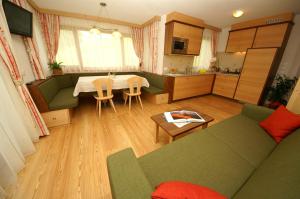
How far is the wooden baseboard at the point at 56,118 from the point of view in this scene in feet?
7.22

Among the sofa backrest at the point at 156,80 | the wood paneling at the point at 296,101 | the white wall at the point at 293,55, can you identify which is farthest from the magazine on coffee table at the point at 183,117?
the white wall at the point at 293,55

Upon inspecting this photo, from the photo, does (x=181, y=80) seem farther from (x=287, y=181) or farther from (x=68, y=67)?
(x=68, y=67)

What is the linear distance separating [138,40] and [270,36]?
3.82 meters

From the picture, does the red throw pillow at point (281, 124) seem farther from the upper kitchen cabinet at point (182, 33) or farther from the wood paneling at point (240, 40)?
the wood paneling at point (240, 40)

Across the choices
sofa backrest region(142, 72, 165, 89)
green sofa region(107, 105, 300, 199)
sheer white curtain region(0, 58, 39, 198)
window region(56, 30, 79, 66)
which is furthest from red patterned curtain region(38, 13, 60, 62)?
green sofa region(107, 105, 300, 199)

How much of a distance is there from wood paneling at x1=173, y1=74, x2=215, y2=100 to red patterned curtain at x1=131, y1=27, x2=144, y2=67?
1.80 m

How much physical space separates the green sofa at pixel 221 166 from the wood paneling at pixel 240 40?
3.25 m

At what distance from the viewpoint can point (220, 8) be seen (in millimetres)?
2703

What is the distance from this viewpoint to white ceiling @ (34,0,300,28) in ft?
8.05

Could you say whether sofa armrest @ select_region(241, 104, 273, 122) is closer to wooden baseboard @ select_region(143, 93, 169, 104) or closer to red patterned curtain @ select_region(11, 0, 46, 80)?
wooden baseboard @ select_region(143, 93, 169, 104)

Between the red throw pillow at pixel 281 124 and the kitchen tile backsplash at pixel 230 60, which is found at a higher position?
the kitchen tile backsplash at pixel 230 60

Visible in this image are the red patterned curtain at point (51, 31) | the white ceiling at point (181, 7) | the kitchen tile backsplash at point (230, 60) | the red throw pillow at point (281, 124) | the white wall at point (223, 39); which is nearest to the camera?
the red throw pillow at point (281, 124)

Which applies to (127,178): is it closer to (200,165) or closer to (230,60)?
(200,165)

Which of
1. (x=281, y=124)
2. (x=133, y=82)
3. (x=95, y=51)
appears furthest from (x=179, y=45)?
(x=281, y=124)
